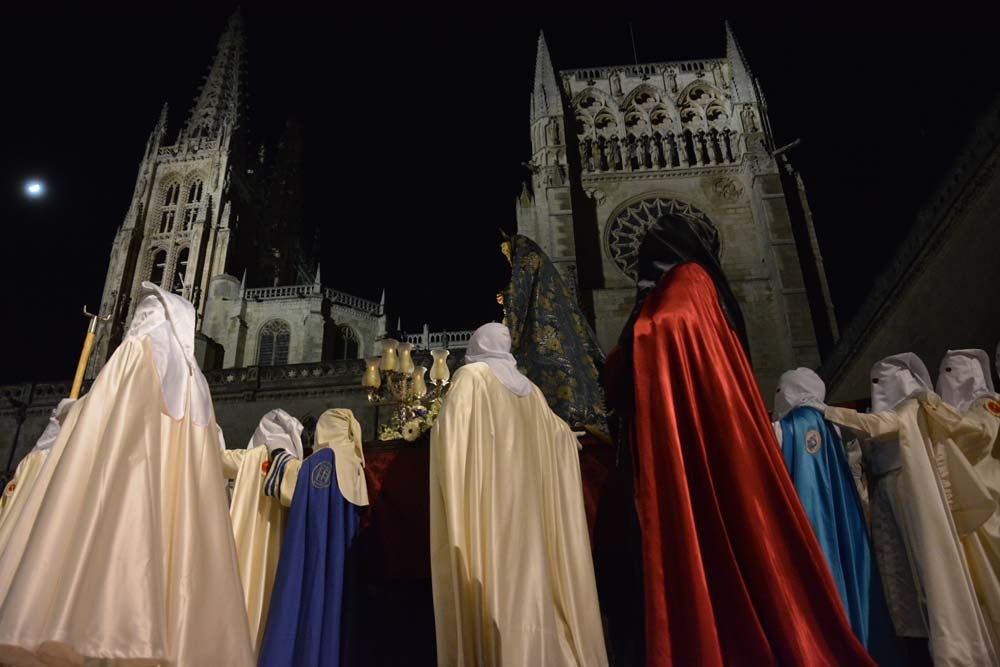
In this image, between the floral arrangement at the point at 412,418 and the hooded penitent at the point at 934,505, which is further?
the floral arrangement at the point at 412,418

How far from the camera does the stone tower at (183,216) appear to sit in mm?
34000

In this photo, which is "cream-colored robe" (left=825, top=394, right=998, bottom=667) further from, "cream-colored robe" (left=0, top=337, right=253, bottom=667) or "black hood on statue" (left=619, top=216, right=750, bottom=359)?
"cream-colored robe" (left=0, top=337, right=253, bottom=667)

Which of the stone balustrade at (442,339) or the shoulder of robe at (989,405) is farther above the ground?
the stone balustrade at (442,339)

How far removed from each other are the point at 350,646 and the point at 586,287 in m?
19.4

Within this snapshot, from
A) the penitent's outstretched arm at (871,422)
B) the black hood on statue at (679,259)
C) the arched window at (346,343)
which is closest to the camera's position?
the black hood on statue at (679,259)

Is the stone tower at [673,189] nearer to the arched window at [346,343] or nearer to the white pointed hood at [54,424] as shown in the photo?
the arched window at [346,343]

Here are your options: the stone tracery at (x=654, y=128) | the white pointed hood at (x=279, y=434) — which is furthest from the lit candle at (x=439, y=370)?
the stone tracery at (x=654, y=128)

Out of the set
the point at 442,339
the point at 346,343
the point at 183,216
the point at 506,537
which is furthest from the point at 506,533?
the point at 183,216

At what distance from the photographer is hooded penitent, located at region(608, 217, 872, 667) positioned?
6.93ft

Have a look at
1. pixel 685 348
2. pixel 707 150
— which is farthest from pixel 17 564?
pixel 707 150

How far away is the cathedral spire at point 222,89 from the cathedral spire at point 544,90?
24134 millimetres

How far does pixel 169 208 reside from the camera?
123 feet

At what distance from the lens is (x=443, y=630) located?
249 cm

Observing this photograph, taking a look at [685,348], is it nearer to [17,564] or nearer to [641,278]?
[641,278]
